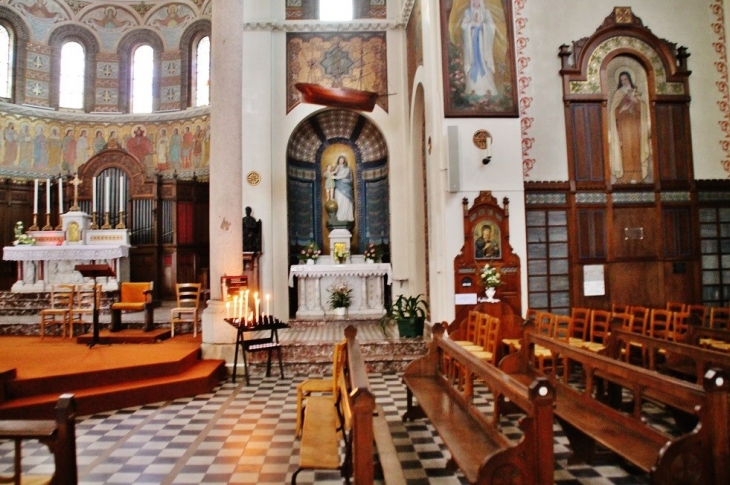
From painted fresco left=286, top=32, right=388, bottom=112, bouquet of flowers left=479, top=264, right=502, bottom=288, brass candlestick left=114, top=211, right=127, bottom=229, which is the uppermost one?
painted fresco left=286, top=32, right=388, bottom=112

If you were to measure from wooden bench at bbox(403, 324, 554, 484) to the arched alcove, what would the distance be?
313 inches

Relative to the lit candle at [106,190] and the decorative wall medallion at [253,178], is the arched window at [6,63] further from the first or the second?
the decorative wall medallion at [253,178]

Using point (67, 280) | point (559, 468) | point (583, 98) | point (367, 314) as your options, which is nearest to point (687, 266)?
point (583, 98)

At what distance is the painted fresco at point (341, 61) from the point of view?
42.8ft

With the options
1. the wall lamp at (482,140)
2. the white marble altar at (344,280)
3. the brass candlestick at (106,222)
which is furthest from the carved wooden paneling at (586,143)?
the brass candlestick at (106,222)

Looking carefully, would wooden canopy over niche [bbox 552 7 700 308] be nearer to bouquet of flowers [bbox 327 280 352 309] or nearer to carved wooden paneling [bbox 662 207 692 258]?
carved wooden paneling [bbox 662 207 692 258]

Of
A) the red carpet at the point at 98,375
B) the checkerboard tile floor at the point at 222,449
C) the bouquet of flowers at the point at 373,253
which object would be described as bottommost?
the checkerboard tile floor at the point at 222,449

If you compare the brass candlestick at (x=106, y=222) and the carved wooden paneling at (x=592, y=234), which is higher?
the brass candlestick at (x=106, y=222)

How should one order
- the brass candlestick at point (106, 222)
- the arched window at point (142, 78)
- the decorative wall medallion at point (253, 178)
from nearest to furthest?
1. the decorative wall medallion at point (253, 178)
2. the brass candlestick at point (106, 222)
3. the arched window at point (142, 78)

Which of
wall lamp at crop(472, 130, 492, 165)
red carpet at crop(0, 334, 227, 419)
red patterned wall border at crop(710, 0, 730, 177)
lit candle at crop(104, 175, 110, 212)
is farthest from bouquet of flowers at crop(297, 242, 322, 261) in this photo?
red patterned wall border at crop(710, 0, 730, 177)

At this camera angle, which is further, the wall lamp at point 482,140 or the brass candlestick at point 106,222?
the brass candlestick at point 106,222

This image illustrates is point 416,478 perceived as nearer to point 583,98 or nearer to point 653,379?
point 653,379

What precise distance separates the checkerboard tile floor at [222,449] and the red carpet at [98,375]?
8.4 inches

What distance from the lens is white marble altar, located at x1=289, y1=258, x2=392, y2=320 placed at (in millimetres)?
12031
